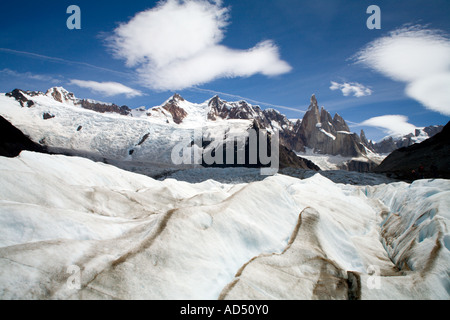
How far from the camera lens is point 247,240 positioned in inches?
319

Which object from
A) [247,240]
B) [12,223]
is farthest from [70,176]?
[247,240]

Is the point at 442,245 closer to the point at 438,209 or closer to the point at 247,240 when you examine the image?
the point at 438,209

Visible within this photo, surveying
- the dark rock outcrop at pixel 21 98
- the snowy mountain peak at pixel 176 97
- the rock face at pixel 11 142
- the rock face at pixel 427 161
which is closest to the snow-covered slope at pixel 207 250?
the rock face at pixel 11 142

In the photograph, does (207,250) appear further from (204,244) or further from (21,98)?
(21,98)

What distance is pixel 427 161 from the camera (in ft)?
132

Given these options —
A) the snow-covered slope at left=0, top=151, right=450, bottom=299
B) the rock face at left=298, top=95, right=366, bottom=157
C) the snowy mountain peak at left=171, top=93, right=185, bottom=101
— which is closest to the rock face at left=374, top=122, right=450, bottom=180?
the snow-covered slope at left=0, top=151, right=450, bottom=299

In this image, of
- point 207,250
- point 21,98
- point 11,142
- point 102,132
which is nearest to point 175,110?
point 102,132

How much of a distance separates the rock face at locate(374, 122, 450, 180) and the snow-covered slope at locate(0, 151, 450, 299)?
2749 centimetres

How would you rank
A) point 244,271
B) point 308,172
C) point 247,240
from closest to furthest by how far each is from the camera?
point 244,271, point 247,240, point 308,172

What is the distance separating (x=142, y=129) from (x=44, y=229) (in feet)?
269

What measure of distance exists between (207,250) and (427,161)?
4813 centimetres

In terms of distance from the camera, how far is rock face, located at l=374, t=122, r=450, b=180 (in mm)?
32541
